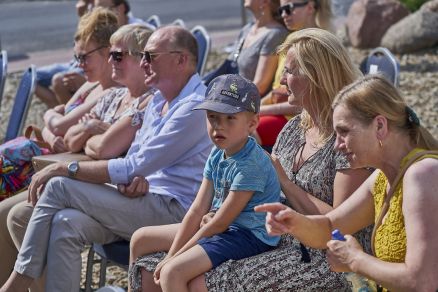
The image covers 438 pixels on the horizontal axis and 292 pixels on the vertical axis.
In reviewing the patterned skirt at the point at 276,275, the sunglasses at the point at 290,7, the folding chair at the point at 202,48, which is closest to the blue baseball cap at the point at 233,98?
the patterned skirt at the point at 276,275

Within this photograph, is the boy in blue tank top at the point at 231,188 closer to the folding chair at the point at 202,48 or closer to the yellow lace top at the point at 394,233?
the yellow lace top at the point at 394,233

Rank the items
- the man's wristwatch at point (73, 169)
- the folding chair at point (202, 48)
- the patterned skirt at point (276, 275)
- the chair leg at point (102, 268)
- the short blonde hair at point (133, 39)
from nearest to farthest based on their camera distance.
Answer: the patterned skirt at point (276, 275)
the man's wristwatch at point (73, 169)
the chair leg at point (102, 268)
the short blonde hair at point (133, 39)
the folding chair at point (202, 48)

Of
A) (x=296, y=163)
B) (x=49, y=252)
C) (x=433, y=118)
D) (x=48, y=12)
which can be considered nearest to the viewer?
(x=296, y=163)

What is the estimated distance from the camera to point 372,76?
3.29m

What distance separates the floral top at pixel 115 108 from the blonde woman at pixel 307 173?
1041mm

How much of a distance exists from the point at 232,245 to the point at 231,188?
0.23 m

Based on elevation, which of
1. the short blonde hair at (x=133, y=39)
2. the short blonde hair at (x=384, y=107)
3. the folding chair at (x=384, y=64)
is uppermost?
the short blonde hair at (x=384, y=107)

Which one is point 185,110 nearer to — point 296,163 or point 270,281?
point 296,163

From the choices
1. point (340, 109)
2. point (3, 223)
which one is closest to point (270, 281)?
point (340, 109)

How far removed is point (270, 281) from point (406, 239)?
0.74 metres

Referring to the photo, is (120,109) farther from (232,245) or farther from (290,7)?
(232,245)

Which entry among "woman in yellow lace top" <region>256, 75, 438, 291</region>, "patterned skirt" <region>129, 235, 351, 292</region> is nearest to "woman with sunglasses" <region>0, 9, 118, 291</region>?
"patterned skirt" <region>129, 235, 351, 292</region>

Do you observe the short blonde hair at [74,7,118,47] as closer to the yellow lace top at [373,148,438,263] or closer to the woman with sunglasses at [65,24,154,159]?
the woman with sunglasses at [65,24,154,159]

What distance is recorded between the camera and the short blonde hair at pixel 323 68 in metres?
3.97
